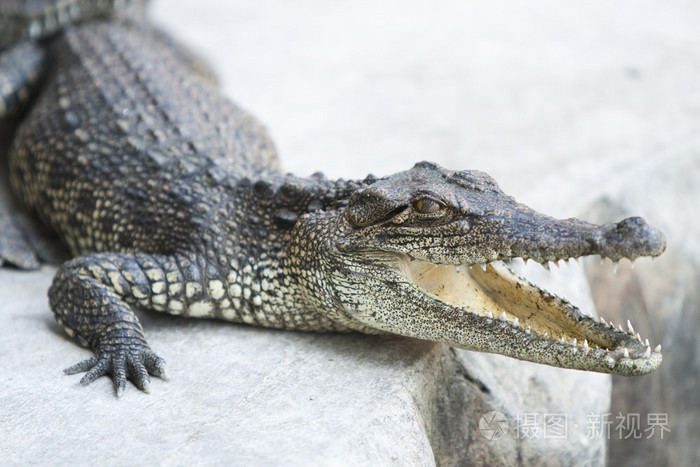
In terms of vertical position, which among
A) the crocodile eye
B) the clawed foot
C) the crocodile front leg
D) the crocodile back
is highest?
the crocodile back

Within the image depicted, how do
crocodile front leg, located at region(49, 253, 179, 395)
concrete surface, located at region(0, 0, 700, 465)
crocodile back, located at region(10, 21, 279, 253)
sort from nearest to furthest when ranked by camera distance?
concrete surface, located at region(0, 0, 700, 465) → crocodile front leg, located at region(49, 253, 179, 395) → crocodile back, located at region(10, 21, 279, 253)

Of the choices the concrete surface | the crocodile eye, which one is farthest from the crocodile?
the concrete surface

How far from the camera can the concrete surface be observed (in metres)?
3.25

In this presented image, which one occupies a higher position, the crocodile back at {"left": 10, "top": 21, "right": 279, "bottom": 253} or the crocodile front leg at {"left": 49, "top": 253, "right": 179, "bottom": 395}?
the crocodile back at {"left": 10, "top": 21, "right": 279, "bottom": 253}

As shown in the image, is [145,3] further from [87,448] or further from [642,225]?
[642,225]

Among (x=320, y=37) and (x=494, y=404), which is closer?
(x=494, y=404)

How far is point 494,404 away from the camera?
12.8 feet

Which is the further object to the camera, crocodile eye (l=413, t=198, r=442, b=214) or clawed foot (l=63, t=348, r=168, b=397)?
clawed foot (l=63, t=348, r=168, b=397)

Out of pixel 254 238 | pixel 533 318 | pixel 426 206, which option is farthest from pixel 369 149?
pixel 533 318

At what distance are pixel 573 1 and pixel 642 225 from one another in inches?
312

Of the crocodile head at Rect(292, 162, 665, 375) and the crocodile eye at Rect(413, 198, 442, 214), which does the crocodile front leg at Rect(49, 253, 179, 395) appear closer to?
the crocodile head at Rect(292, 162, 665, 375)

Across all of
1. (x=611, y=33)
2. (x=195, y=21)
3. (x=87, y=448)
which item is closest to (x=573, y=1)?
(x=611, y=33)

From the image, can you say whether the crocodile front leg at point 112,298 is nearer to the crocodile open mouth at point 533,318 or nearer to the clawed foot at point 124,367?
the clawed foot at point 124,367

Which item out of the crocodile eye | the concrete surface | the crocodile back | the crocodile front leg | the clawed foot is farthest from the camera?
the crocodile back
